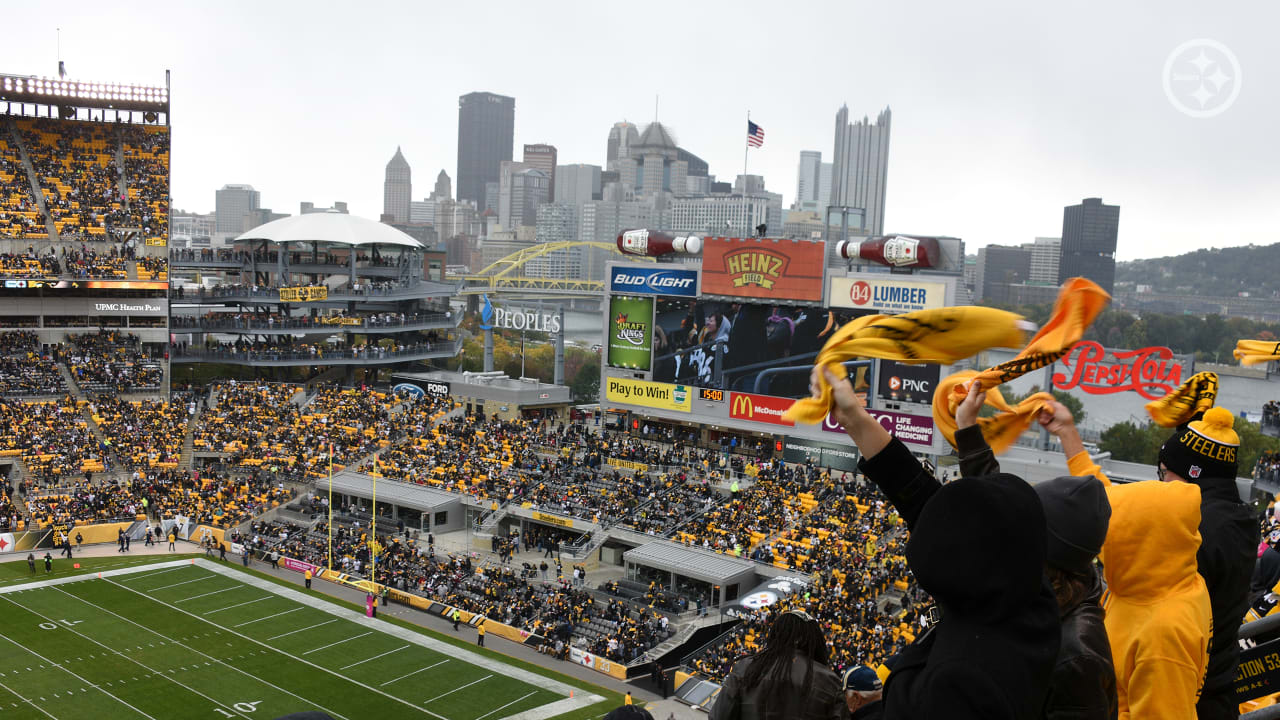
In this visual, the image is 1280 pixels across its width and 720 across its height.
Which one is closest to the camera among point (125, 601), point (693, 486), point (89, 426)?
point (125, 601)

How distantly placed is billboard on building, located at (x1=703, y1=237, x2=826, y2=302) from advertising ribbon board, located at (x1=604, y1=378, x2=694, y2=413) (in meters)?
4.13

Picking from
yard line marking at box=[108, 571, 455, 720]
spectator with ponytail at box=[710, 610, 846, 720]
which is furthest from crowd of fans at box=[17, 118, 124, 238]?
spectator with ponytail at box=[710, 610, 846, 720]

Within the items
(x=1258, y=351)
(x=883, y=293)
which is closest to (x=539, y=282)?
(x=883, y=293)

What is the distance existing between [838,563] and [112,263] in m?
41.4

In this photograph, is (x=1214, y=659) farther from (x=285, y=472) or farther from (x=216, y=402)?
(x=216, y=402)

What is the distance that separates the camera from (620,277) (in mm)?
40156

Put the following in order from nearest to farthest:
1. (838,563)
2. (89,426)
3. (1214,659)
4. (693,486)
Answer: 1. (1214,659)
2. (838,563)
3. (693,486)
4. (89,426)

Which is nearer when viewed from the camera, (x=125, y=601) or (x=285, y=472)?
(x=125, y=601)

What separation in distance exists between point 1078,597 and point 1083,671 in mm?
302

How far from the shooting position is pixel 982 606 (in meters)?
2.41

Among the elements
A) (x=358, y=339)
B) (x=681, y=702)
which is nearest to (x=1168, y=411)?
(x=681, y=702)

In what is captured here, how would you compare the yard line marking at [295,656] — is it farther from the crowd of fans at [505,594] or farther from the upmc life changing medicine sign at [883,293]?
the upmc life changing medicine sign at [883,293]

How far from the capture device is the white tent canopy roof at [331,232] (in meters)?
57.5

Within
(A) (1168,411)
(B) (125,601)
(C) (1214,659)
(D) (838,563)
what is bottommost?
(B) (125,601)
